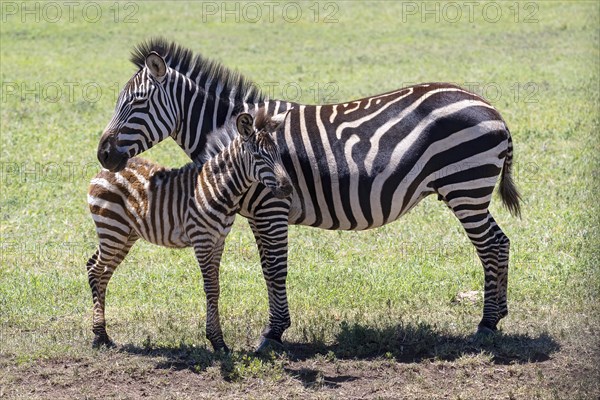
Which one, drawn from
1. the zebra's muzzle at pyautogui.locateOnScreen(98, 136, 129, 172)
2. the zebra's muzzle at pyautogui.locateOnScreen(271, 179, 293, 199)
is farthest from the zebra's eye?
the zebra's muzzle at pyautogui.locateOnScreen(271, 179, 293, 199)

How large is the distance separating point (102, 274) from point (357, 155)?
2.80 meters

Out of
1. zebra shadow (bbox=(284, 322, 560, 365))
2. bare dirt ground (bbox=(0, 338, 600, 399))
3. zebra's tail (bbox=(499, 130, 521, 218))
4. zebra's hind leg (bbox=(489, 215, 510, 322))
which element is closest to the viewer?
bare dirt ground (bbox=(0, 338, 600, 399))

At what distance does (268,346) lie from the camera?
9008 mm

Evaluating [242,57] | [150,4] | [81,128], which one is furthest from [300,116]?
[150,4]

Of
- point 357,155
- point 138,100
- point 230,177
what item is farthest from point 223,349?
point 138,100

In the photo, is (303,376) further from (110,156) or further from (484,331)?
(110,156)

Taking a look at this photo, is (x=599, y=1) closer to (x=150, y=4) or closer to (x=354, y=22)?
(x=354, y=22)

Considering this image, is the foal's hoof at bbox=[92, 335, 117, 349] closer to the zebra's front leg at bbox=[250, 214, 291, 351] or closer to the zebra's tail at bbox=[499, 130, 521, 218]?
the zebra's front leg at bbox=[250, 214, 291, 351]

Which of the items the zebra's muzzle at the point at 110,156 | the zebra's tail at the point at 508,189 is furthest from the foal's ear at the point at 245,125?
the zebra's tail at the point at 508,189

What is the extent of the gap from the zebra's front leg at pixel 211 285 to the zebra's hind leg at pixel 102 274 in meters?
0.95

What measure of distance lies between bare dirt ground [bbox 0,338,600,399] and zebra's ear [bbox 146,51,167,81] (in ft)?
8.97

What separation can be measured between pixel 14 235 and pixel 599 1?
2693 centimetres

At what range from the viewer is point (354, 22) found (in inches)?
1300

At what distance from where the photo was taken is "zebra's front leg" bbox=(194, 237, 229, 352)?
8.75m
